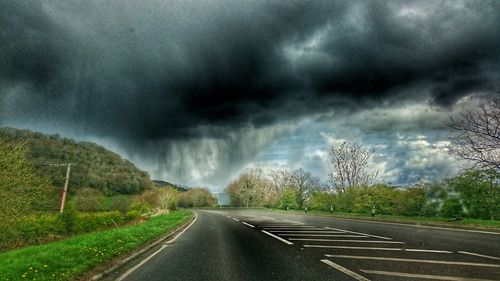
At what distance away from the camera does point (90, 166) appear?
8488 centimetres

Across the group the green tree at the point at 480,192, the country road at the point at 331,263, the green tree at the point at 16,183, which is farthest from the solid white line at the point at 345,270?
the green tree at the point at 480,192

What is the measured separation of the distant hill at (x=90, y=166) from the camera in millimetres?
65812

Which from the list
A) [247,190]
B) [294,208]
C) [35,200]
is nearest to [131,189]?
[247,190]

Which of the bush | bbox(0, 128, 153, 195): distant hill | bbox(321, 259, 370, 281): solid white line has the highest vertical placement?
bbox(0, 128, 153, 195): distant hill

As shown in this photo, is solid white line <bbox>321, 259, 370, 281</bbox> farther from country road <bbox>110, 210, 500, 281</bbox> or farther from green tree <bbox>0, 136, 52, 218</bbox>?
green tree <bbox>0, 136, 52, 218</bbox>

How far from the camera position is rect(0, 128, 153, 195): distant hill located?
65812 millimetres

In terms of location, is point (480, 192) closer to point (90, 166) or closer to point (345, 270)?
point (345, 270)

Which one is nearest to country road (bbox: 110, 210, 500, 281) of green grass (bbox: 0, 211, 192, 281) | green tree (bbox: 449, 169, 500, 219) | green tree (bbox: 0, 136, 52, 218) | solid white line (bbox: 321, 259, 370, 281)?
solid white line (bbox: 321, 259, 370, 281)

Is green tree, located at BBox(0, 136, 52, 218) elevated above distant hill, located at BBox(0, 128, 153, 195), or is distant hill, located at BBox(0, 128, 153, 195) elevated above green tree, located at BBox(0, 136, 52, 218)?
distant hill, located at BBox(0, 128, 153, 195)

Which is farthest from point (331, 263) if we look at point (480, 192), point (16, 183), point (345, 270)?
point (480, 192)

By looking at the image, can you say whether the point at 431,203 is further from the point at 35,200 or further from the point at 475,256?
the point at 35,200

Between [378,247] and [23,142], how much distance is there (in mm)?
15763

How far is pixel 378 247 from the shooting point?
954cm

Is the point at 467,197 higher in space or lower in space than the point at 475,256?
higher
